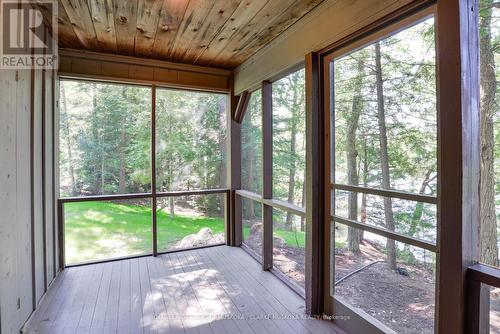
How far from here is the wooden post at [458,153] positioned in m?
1.34

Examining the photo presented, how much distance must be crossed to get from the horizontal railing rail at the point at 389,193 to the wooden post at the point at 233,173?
2.19m

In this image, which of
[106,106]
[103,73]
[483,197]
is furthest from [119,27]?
[483,197]

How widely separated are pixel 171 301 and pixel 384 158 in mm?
2279

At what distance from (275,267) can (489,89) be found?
2704 millimetres

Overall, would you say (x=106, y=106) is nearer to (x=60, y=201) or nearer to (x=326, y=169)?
(x=60, y=201)

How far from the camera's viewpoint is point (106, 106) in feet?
11.7

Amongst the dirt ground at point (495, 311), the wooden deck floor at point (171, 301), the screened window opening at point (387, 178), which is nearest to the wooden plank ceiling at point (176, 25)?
the screened window opening at point (387, 178)

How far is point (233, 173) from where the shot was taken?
14.0 feet

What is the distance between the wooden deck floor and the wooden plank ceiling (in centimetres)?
268

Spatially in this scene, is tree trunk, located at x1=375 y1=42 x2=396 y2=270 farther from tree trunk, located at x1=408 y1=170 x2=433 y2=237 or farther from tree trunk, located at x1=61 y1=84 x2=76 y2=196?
tree trunk, located at x1=61 y1=84 x2=76 y2=196

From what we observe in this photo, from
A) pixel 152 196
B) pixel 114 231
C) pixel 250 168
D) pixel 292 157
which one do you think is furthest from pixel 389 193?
pixel 114 231

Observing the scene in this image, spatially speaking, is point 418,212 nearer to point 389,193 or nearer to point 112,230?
point 389,193

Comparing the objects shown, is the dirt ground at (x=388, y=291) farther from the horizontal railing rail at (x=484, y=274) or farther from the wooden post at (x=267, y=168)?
the wooden post at (x=267, y=168)

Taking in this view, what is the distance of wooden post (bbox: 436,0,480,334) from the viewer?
1.34 m
